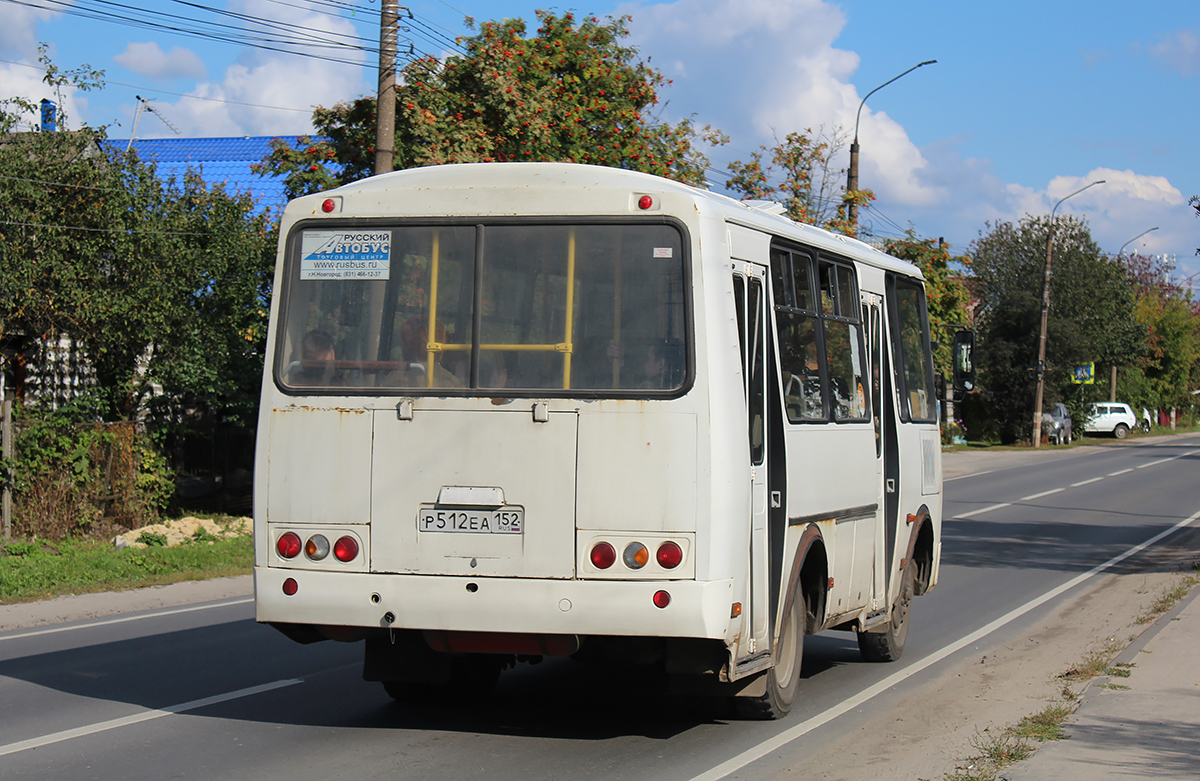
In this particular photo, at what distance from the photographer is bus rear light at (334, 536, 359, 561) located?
21.8 ft

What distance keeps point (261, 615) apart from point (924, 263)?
25948 millimetres

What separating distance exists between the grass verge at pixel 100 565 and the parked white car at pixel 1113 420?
2302 inches

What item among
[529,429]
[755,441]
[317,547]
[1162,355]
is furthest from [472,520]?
[1162,355]

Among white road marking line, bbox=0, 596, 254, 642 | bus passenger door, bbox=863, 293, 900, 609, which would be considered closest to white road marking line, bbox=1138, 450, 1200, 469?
bus passenger door, bbox=863, 293, 900, 609

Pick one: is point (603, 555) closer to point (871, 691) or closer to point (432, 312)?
point (432, 312)

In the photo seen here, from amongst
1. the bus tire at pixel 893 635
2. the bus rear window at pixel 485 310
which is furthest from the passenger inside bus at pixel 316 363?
the bus tire at pixel 893 635

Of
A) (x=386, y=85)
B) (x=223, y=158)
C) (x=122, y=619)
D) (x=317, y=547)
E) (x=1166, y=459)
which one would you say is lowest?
(x=122, y=619)

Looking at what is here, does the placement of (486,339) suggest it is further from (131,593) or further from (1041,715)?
(131,593)

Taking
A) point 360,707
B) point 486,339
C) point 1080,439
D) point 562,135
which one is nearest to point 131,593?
point 360,707

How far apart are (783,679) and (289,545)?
118 inches

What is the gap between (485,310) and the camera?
22.3ft

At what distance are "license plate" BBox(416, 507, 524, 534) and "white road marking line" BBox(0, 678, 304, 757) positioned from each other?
2.29 metres

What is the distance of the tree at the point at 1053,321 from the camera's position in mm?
58719

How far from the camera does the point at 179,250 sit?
62.0 feet
